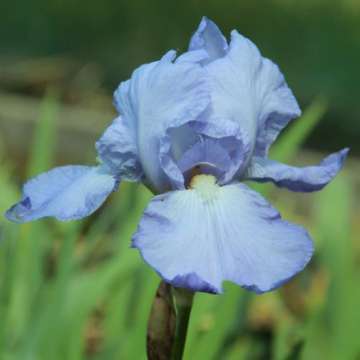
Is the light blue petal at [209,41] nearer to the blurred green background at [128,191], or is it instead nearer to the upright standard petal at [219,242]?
the upright standard petal at [219,242]

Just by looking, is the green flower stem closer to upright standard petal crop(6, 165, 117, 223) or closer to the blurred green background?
upright standard petal crop(6, 165, 117, 223)

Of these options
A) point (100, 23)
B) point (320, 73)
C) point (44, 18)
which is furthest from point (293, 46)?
point (44, 18)

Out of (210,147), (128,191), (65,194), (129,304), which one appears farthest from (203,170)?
(128,191)

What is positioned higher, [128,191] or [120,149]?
[120,149]

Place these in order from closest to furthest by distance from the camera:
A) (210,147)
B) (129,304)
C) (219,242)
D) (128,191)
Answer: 1. (219,242)
2. (210,147)
3. (129,304)
4. (128,191)

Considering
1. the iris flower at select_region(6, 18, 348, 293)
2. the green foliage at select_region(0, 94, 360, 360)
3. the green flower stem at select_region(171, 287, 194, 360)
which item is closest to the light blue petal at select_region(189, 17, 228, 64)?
the iris flower at select_region(6, 18, 348, 293)

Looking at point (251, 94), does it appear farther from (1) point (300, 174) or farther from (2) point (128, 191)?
(2) point (128, 191)

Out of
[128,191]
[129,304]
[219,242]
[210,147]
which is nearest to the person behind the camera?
[219,242]

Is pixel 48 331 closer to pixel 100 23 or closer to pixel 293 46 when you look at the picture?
pixel 293 46
